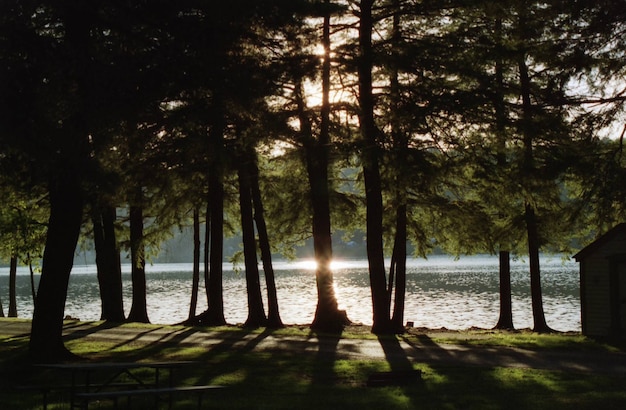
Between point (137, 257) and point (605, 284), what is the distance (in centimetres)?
1542

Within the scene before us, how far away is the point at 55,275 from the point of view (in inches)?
587

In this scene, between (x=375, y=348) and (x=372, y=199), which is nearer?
(x=375, y=348)

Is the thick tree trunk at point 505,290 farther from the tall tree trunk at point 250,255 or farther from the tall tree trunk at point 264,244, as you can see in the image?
the tall tree trunk at point 250,255

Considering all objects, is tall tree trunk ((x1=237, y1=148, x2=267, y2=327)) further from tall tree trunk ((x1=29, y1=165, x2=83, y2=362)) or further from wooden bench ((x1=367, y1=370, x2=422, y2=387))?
wooden bench ((x1=367, y1=370, x2=422, y2=387))

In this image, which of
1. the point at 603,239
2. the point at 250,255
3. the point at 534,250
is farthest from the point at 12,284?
the point at 603,239

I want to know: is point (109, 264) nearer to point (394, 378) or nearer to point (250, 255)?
point (250, 255)

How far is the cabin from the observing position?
20328 mm

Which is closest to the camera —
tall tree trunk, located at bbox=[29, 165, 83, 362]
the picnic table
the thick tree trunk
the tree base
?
the picnic table

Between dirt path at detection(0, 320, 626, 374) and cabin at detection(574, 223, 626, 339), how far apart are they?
14.1 feet

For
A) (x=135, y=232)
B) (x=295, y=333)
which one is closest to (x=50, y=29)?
(x=295, y=333)

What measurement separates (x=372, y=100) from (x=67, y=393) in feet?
39.1

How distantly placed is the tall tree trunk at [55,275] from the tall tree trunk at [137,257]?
9.51m

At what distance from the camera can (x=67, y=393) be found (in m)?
11.7

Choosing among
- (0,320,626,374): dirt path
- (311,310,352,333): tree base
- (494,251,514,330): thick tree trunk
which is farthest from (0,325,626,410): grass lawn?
(494,251,514,330): thick tree trunk
